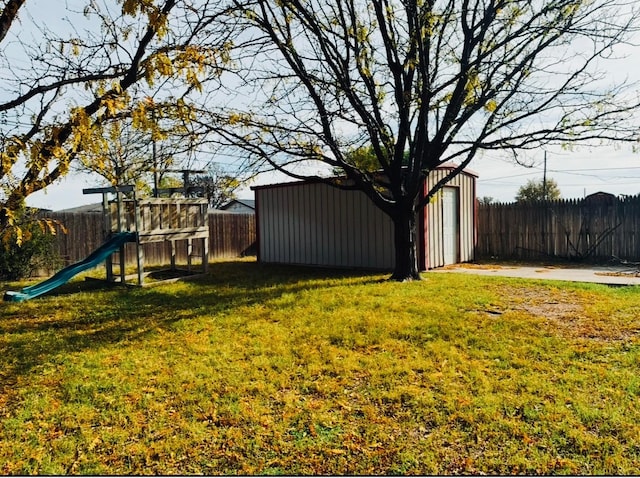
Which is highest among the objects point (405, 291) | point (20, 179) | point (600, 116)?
point (600, 116)

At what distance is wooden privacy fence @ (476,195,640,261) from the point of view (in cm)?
1057

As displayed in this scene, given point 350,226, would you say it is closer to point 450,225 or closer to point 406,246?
point 450,225

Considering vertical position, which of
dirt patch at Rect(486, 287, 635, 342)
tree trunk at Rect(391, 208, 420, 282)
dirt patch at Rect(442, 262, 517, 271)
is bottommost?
dirt patch at Rect(486, 287, 635, 342)

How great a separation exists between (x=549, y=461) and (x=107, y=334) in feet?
15.6

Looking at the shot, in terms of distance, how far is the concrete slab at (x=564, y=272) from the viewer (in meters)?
7.77

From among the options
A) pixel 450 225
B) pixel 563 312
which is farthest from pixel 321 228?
pixel 563 312

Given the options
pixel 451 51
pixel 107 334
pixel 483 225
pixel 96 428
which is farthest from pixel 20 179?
pixel 483 225

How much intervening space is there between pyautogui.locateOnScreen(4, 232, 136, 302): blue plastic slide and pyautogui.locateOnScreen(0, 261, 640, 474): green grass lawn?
855 millimetres

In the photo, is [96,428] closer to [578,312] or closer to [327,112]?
[578,312]

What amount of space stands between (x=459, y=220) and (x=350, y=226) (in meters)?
2.81

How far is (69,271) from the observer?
7.87 m

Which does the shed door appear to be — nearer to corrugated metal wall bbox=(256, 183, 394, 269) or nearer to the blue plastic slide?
corrugated metal wall bbox=(256, 183, 394, 269)

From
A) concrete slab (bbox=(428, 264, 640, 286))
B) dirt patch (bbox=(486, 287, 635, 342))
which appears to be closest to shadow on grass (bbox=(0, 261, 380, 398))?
concrete slab (bbox=(428, 264, 640, 286))

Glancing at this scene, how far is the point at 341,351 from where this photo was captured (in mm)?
4305
